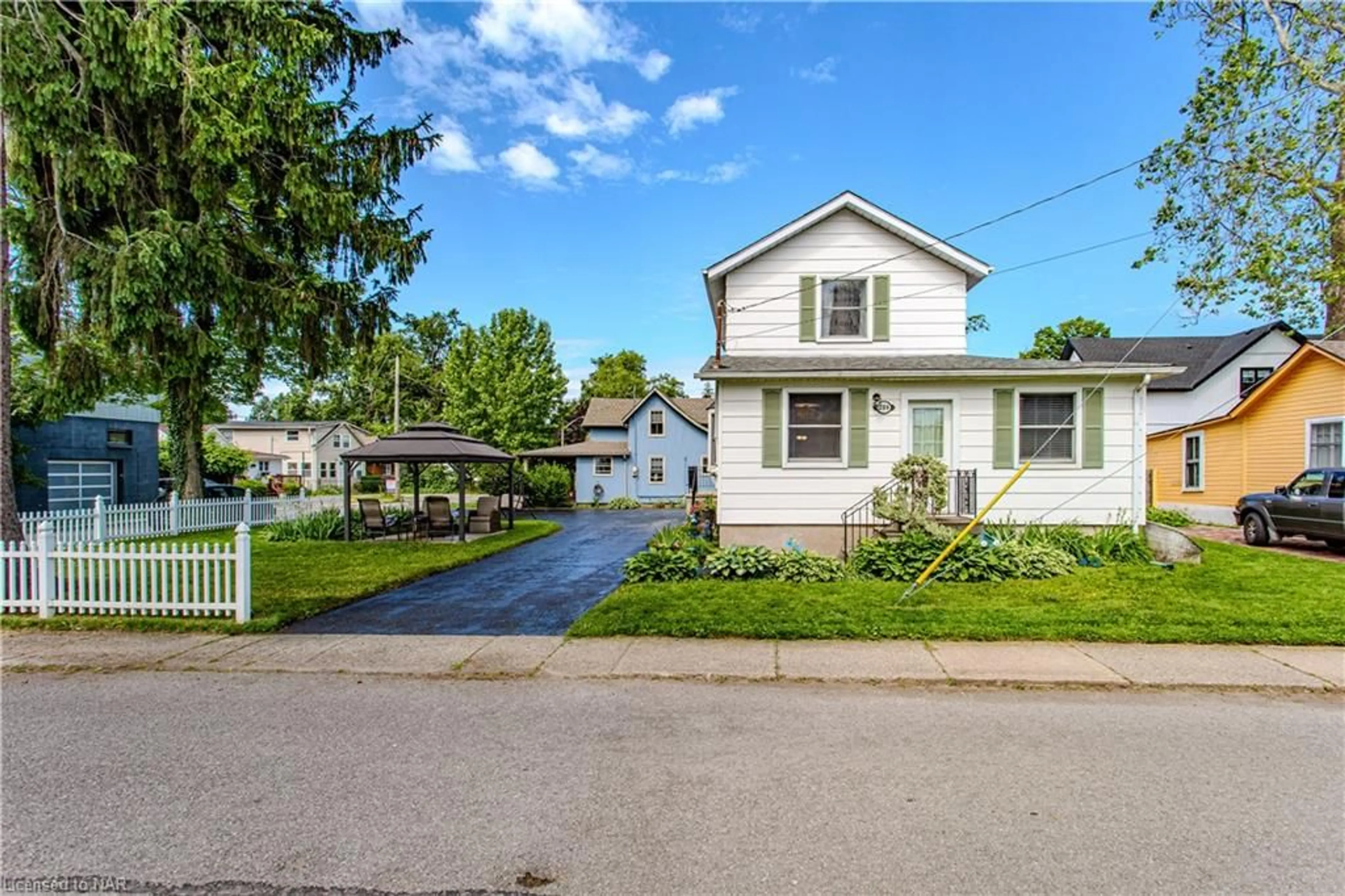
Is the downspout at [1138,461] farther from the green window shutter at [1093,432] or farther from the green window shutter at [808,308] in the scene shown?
the green window shutter at [808,308]

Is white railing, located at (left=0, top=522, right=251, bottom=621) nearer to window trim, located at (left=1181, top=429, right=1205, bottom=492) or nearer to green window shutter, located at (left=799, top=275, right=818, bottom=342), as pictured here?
green window shutter, located at (left=799, top=275, right=818, bottom=342)

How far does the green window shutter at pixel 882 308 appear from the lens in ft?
46.1

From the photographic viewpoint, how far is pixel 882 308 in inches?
556

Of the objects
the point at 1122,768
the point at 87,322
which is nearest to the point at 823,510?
the point at 1122,768

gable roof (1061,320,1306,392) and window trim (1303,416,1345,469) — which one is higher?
gable roof (1061,320,1306,392)

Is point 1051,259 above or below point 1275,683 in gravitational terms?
above

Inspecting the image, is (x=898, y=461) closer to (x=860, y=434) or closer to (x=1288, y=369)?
(x=860, y=434)

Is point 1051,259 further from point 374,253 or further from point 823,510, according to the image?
point 374,253

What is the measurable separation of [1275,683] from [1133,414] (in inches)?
288

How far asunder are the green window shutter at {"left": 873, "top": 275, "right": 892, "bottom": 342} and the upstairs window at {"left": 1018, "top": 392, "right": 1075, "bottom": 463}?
3213 mm

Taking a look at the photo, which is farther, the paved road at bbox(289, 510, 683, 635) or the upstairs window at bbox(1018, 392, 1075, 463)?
the upstairs window at bbox(1018, 392, 1075, 463)

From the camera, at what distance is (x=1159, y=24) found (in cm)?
1891

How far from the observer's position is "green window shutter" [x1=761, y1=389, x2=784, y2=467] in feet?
38.6

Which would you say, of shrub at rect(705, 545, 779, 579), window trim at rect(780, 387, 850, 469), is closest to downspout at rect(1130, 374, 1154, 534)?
window trim at rect(780, 387, 850, 469)
